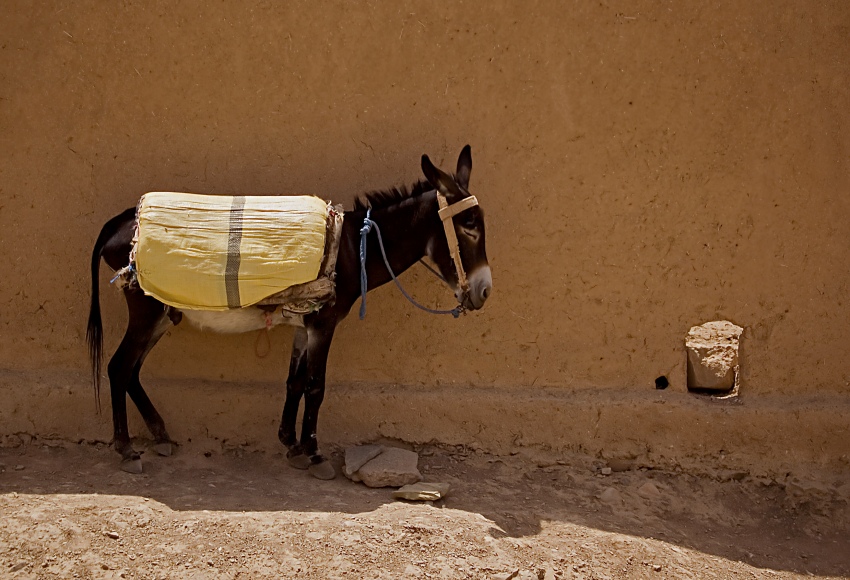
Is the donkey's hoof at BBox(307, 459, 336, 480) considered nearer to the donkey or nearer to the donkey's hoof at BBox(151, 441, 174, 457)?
the donkey

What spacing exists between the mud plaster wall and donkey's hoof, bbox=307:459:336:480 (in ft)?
1.80

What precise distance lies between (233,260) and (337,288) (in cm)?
55

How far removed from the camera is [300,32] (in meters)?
4.45

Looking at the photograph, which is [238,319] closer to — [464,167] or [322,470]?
[322,470]

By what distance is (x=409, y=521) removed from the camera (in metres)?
3.56

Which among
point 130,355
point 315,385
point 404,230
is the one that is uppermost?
point 404,230

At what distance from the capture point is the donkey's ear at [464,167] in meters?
4.08

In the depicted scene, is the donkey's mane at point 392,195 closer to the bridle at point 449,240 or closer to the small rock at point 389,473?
the bridle at point 449,240

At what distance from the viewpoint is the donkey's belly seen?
3994 millimetres

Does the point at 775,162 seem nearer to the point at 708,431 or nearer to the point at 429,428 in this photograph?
the point at 708,431

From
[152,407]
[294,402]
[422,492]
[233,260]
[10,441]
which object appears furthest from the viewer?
[10,441]

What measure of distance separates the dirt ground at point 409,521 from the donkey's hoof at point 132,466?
0.05 meters

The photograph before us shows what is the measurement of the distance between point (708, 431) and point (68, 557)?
126 inches

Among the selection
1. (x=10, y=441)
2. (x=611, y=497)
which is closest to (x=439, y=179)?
(x=611, y=497)
